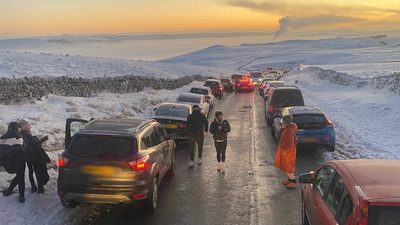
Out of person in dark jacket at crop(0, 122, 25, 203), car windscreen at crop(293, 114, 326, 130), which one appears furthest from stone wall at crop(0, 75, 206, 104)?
car windscreen at crop(293, 114, 326, 130)

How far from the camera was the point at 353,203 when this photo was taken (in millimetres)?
3547

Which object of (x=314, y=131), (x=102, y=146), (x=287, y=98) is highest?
(x=102, y=146)

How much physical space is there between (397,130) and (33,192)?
1262cm

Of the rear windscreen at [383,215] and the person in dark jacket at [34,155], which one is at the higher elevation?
the rear windscreen at [383,215]

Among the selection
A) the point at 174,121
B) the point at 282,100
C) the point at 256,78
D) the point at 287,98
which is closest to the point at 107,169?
the point at 174,121

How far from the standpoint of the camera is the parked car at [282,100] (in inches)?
631

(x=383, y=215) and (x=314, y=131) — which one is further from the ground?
(x=383, y=215)

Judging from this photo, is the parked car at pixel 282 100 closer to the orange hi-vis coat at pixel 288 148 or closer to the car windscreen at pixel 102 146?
the orange hi-vis coat at pixel 288 148

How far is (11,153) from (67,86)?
1439 cm

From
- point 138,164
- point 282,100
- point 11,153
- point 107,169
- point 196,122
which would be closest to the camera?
point 107,169

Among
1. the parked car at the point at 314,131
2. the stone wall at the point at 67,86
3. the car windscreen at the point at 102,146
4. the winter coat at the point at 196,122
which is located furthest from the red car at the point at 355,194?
the stone wall at the point at 67,86

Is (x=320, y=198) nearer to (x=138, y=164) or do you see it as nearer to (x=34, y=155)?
(x=138, y=164)

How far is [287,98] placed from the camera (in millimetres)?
16219

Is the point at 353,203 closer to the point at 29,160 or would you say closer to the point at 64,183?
the point at 64,183
